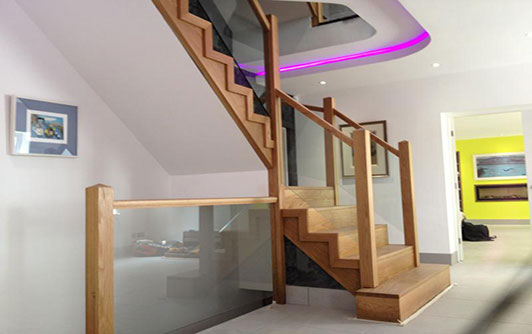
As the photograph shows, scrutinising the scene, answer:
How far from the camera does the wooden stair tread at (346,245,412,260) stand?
11.8 feet

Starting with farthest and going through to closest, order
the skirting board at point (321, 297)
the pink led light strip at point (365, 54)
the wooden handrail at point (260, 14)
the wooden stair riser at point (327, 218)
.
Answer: the pink led light strip at point (365, 54) < the wooden handrail at point (260, 14) < the wooden stair riser at point (327, 218) < the skirting board at point (321, 297)

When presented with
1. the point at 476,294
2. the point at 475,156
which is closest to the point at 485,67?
the point at 476,294

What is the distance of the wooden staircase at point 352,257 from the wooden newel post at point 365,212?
94 millimetres

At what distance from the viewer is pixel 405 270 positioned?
4.02 metres

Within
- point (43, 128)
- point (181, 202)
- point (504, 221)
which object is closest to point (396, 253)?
point (181, 202)

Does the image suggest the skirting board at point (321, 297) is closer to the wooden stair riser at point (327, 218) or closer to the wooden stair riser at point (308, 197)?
the wooden stair riser at point (327, 218)

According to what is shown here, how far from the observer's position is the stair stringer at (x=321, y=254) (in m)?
3.46

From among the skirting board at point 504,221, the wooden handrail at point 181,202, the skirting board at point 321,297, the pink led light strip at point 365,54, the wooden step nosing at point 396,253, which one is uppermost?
the pink led light strip at point 365,54

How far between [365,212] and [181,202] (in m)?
1.30

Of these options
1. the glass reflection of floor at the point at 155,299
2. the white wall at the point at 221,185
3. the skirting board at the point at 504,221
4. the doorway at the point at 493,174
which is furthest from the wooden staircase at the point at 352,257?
the skirting board at the point at 504,221

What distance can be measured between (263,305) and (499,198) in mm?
9759

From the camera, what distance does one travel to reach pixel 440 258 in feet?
18.7

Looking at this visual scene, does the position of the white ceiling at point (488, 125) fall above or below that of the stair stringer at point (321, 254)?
above

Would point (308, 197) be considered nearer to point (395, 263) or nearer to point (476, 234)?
point (395, 263)
